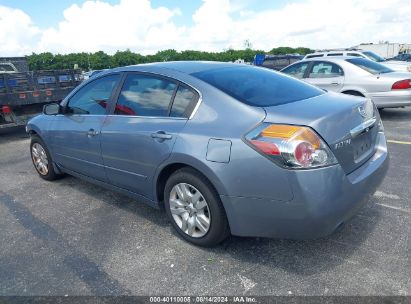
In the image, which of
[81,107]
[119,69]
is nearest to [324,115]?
[119,69]

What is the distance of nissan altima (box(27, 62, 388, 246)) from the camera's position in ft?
8.43

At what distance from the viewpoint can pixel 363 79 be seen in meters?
8.17

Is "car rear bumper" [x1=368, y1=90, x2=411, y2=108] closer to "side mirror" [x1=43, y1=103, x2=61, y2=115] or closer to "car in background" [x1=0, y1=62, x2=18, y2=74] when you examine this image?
"side mirror" [x1=43, y1=103, x2=61, y2=115]

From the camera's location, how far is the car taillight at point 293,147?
252 cm

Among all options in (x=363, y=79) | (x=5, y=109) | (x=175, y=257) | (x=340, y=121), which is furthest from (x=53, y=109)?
(x=363, y=79)

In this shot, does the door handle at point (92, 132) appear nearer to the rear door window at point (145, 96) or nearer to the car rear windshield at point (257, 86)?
the rear door window at point (145, 96)

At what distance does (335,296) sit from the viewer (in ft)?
8.29

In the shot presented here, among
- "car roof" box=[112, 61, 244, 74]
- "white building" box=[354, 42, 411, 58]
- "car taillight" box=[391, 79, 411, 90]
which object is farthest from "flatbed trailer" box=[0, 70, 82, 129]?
"white building" box=[354, 42, 411, 58]

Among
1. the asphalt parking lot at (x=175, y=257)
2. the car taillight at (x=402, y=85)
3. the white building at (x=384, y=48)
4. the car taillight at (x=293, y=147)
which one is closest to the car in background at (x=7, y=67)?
the asphalt parking lot at (x=175, y=257)

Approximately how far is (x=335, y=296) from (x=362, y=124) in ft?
4.35

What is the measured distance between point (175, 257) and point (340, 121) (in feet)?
5.59

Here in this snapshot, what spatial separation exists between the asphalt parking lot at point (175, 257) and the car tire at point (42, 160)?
0.86 meters

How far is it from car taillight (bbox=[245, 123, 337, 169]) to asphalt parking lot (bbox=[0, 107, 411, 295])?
0.87 meters

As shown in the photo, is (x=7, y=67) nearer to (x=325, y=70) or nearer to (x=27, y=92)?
(x=27, y=92)
